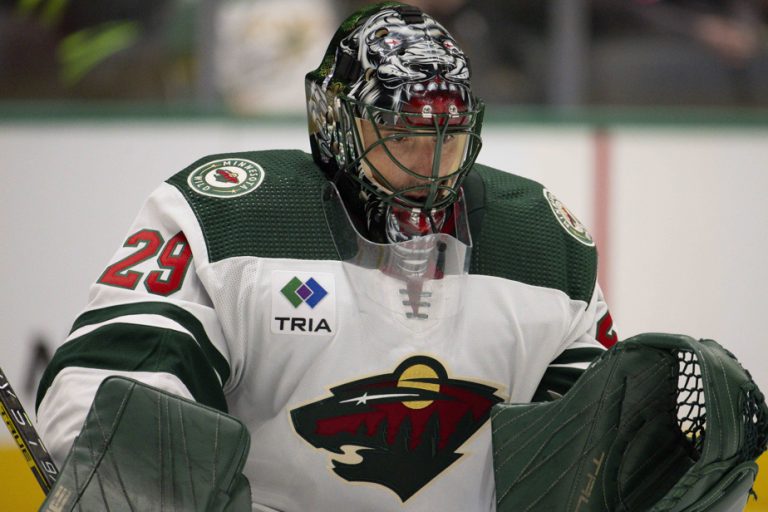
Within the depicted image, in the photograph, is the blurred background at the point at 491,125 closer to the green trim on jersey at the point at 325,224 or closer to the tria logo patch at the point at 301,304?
the green trim on jersey at the point at 325,224

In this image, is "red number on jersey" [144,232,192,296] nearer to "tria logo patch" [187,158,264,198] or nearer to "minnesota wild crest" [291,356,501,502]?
"tria logo patch" [187,158,264,198]

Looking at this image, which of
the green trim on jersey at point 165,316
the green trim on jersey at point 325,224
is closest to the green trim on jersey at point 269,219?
the green trim on jersey at point 325,224

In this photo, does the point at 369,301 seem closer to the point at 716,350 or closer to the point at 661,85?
the point at 716,350

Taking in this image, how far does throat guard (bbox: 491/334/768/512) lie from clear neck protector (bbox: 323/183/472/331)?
0.67 ft

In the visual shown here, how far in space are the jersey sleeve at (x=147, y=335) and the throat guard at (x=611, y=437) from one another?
1.58 feet

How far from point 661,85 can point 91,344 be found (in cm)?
Result: 280

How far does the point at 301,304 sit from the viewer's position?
6.75 ft

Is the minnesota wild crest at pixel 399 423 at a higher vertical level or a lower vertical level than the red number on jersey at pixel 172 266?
lower

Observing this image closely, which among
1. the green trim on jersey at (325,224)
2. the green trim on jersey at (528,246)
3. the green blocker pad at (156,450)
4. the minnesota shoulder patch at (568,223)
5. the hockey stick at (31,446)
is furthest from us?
the minnesota shoulder patch at (568,223)

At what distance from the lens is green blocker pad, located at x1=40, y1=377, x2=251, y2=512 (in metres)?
1.75

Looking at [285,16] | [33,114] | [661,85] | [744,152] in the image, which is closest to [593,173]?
[744,152]

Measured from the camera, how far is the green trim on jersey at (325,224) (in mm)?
2092

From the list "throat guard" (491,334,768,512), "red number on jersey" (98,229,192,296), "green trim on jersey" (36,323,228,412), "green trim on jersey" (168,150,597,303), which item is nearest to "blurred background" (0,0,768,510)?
"green trim on jersey" (168,150,597,303)

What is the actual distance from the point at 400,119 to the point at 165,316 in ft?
1.60
